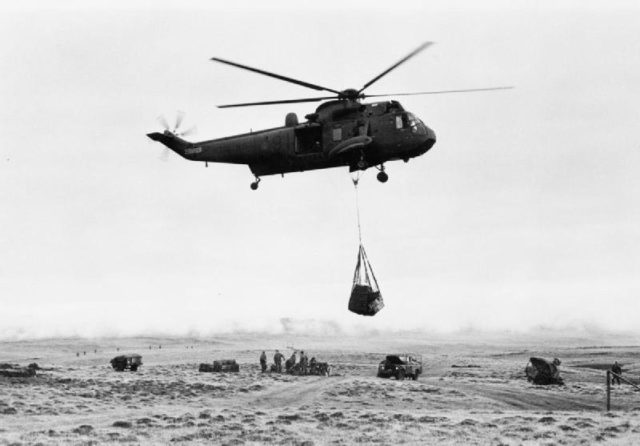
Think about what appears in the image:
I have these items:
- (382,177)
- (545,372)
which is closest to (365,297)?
(382,177)

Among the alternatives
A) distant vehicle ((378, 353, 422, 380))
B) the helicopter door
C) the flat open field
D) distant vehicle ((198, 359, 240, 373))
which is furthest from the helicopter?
distant vehicle ((198, 359, 240, 373))

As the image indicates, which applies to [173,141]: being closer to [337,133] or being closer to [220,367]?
[337,133]

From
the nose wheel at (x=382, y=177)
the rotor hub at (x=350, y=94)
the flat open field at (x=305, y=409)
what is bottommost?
the flat open field at (x=305, y=409)

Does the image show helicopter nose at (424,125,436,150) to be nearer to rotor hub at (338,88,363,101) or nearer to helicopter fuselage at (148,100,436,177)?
helicopter fuselage at (148,100,436,177)

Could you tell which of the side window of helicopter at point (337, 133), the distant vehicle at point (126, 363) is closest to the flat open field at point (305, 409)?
the distant vehicle at point (126, 363)

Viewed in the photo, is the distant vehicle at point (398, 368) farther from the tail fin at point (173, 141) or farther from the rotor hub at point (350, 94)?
the rotor hub at point (350, 94)

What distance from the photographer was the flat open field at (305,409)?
20.2 meters

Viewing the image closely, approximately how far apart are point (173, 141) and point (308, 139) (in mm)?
6056

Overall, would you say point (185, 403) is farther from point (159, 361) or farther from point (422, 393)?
point (159, 361)

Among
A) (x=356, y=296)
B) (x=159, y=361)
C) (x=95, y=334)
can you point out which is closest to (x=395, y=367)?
(x=356, y=296)

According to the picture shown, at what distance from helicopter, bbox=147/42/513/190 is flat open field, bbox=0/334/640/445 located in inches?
336

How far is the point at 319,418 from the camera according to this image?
23.2 metres

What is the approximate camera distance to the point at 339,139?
22.2 metres

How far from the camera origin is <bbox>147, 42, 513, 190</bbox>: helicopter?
21.6m
